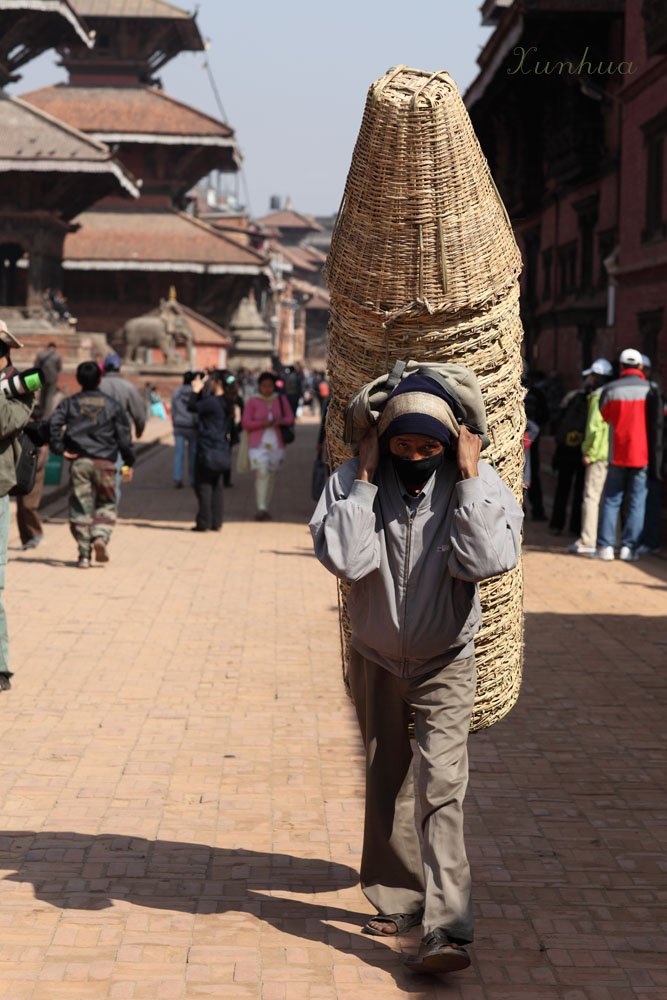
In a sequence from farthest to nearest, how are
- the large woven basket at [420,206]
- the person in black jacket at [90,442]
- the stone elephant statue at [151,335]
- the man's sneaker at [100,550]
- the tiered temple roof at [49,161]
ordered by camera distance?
the stone elephant statue at [151,335]
the tiered temple roof at [49,161]
the man's sneaker at [100,550]
the person in black jacket at [90,442]
the large woven basket at [420,206]

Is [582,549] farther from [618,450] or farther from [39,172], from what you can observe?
[39,172]

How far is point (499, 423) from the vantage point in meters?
4.75

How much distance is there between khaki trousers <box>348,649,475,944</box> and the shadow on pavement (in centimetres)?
25

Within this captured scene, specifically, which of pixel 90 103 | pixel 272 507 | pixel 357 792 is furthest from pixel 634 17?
pixel 90 103

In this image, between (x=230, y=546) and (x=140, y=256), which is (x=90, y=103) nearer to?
(x=140, y=256)

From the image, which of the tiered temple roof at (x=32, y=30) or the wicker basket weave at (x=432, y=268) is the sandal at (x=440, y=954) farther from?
the tiered temple roof at (x=32, y=30)

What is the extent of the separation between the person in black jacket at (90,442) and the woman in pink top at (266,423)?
3638mm

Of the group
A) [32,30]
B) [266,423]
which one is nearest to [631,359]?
[266,423]

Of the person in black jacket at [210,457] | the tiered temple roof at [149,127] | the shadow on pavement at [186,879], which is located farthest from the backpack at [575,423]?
the tiered temple roof at [149,127]

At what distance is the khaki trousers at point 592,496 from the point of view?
13.9 metres

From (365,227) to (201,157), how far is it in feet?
159

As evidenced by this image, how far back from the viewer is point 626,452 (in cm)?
1339

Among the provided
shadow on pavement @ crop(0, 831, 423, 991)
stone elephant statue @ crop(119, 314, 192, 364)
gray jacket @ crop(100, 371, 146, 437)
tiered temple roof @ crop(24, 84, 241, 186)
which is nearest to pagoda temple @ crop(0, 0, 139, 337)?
stone elephant statue @ crop(119, 314, 192, 364)

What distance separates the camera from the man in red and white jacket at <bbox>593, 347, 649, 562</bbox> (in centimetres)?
1333
